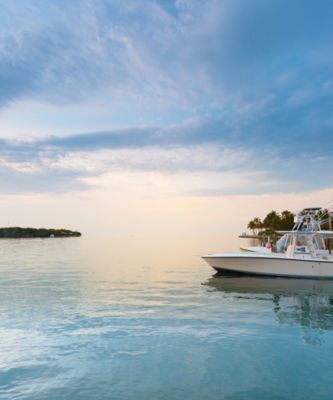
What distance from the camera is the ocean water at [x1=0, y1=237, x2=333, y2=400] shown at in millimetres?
8898

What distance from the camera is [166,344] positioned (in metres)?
12.1

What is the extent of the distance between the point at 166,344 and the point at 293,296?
1175 cm

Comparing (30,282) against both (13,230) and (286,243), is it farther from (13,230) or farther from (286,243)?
(13,230)

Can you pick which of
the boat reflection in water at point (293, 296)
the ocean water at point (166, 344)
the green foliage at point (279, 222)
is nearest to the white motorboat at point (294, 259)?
the boat reflection in water at point (293, 296)

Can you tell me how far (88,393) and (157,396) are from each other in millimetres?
1549

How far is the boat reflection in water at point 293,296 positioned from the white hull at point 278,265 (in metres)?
0.49

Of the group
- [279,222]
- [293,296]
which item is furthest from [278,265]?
[279,222]

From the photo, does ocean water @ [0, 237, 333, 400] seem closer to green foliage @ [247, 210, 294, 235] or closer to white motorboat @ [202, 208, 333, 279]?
white motorboat @ [202, 208, 333, 279]

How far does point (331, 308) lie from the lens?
18234mm

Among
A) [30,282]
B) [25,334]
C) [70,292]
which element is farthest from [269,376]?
[30,282]

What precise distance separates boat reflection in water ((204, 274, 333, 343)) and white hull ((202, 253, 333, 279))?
0.49m

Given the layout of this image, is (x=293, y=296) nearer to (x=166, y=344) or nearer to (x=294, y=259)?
(x=294, y=259)

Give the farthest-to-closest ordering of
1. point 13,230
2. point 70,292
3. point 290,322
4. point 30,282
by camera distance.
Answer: point 13,230
point 30,282
point 70,292
point 290,322

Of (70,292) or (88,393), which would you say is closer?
(88,393)
